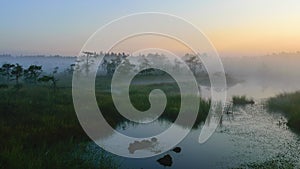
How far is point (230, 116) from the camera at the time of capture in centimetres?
2041

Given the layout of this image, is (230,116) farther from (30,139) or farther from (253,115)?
(30,139)

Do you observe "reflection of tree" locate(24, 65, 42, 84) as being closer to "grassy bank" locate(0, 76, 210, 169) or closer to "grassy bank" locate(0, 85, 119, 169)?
"grassy bank" locate(0, 76, 210, 169)

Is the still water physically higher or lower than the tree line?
lower

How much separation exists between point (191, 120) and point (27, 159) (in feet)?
39.4

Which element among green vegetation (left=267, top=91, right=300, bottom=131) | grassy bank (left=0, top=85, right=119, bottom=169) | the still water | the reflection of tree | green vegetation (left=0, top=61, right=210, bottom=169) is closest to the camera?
grassy bank (left=0, top=85, right=119, bottom=169)

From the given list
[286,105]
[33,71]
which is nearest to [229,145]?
[286,105]

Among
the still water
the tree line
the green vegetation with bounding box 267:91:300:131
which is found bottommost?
the still water

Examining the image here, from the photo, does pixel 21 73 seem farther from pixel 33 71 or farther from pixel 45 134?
pixel 45 134

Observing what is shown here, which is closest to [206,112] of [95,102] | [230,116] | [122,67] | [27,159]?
[230,116]

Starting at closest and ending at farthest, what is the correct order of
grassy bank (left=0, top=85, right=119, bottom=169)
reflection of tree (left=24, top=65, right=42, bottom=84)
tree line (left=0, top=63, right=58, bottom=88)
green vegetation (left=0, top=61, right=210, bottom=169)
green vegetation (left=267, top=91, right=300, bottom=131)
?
grassy bank (left=0, top=85, right=119, bottom=169)
green vegetation (left=0, top=61, right=210, bottom=169)
green vegetation (left=267, top=91, right=300, bottom=131)
tree line (left=0, top=63, right=58, bottom=88)
reflection of tree (left=24, top=65, right=42, bottom=84)

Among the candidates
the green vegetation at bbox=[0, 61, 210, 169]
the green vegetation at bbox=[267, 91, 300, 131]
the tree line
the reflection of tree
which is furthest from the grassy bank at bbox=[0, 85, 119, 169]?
the green vegetation at bbox=[267, 91, 300, 131]

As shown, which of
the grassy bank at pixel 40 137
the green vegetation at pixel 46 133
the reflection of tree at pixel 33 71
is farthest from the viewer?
the reflection of tree at pixel 33 71

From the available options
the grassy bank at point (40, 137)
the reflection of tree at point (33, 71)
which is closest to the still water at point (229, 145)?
the grassy bank at point (40, 137)

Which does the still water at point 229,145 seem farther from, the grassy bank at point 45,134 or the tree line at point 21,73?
the tree line at point 21,73
